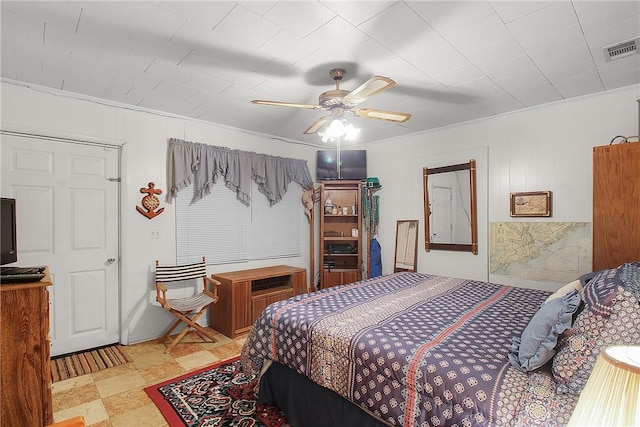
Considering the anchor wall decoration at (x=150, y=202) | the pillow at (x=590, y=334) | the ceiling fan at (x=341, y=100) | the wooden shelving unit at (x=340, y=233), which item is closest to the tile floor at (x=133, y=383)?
the anchor wall decoration at (x=150, y=202)

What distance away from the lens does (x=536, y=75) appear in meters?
2.71

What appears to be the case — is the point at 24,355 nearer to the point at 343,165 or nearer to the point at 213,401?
the point at 213,401

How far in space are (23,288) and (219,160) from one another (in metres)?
2.60

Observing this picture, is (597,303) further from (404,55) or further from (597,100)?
(597,100)

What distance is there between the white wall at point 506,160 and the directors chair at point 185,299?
2595 millimetres

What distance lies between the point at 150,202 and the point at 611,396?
381cm

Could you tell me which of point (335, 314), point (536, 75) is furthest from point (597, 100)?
point (335, 314)

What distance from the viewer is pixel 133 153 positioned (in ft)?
11.3

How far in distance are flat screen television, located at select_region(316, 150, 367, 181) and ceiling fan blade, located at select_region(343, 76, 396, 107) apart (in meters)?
2.48

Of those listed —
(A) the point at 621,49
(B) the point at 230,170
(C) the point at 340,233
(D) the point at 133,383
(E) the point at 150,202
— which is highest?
(A) the point at 621,49

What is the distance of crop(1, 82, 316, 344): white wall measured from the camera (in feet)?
9.72

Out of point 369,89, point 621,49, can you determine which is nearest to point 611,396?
point 369,89

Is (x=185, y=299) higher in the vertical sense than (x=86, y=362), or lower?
higher

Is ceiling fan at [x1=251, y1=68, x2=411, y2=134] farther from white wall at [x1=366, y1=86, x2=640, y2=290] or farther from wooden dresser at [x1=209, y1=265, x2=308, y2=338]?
wooden dresser at [x1=209, y1=265, x2=308, y2=338]
